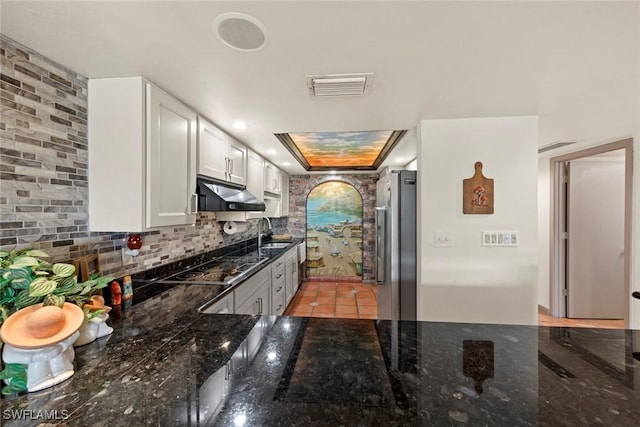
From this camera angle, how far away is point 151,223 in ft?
4.81

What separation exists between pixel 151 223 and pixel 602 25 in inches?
91.9

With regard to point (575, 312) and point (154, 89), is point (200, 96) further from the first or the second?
point (575, 312)

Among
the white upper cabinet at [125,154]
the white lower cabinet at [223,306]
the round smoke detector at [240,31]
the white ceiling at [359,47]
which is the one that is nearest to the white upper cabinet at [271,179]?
the white ceiling at [359,47]

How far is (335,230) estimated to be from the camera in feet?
17.3

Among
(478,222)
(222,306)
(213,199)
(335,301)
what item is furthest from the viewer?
(335,301)

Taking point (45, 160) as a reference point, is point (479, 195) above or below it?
below

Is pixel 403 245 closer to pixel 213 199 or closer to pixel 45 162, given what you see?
pixel 213 199

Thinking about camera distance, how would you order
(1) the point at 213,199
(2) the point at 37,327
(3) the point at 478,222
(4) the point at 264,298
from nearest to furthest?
(2) the point at 37,327 → (1) the point at 213,199 → (3) the point at 478,222 → (4) the point at 264,298

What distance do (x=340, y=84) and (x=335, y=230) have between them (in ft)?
13.0

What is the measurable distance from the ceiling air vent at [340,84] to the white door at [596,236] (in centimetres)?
341

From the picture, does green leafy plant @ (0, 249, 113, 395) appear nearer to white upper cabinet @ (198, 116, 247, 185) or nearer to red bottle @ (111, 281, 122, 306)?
red bottle @ (111, 281, 122, 306)

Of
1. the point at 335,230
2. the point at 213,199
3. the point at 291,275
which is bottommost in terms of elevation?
the point at 291,275

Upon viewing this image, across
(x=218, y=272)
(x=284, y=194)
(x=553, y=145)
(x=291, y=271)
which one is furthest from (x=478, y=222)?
(x=284, y=194)

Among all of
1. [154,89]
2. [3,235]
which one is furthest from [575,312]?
[3,235]
